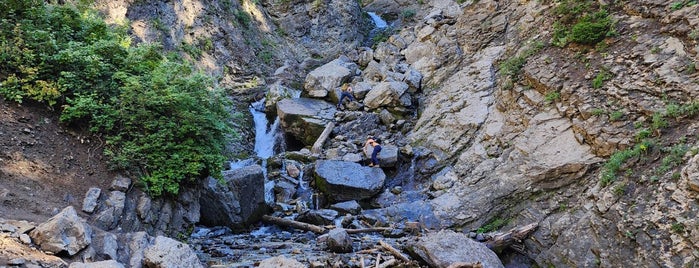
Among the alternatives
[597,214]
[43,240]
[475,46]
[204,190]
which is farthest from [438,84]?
[43,240]

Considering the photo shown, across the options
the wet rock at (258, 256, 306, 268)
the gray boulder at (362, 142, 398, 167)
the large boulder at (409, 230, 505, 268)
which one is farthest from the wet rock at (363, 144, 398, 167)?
the wet rock at (258, 256, 306, 268)

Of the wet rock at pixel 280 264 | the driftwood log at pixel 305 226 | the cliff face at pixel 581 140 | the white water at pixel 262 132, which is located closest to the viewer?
the wet rock at pixel 280 264

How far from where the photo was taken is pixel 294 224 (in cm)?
1136

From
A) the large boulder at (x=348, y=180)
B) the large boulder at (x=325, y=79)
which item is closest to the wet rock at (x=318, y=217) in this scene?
the large boulder at (x=348, y=180)

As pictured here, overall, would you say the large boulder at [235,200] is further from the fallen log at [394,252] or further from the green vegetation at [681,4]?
the green vegetation at [681,4]

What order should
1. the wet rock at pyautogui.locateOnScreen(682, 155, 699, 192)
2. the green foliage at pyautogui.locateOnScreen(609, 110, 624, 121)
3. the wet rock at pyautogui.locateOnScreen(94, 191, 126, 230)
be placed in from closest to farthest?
the wet rock at pyautogui.locateOnScreen(94, 191, 126, 230), the wet rock at pyautogui.locateOnScreen(682, 155, 699, 192), the green foliage at pyautogui.locateOnScreen(609, 110, 624, 121)

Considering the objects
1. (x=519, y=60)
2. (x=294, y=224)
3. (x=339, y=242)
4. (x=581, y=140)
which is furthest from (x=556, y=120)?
(x=294, y=224)

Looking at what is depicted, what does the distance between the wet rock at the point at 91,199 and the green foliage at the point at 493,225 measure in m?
8.40

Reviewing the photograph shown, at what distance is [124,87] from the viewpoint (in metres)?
7.69

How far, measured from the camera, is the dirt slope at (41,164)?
19.6 feet

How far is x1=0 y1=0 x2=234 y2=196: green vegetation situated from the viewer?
24.5ft

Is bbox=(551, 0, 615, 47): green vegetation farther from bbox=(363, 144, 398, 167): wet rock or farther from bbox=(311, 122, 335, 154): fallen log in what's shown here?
bbox=(311, 122, 335, 154): fallen log

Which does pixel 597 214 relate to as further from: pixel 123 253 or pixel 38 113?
pixel 38 113

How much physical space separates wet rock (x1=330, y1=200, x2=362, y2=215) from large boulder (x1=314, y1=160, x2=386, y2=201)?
0.47 metres
